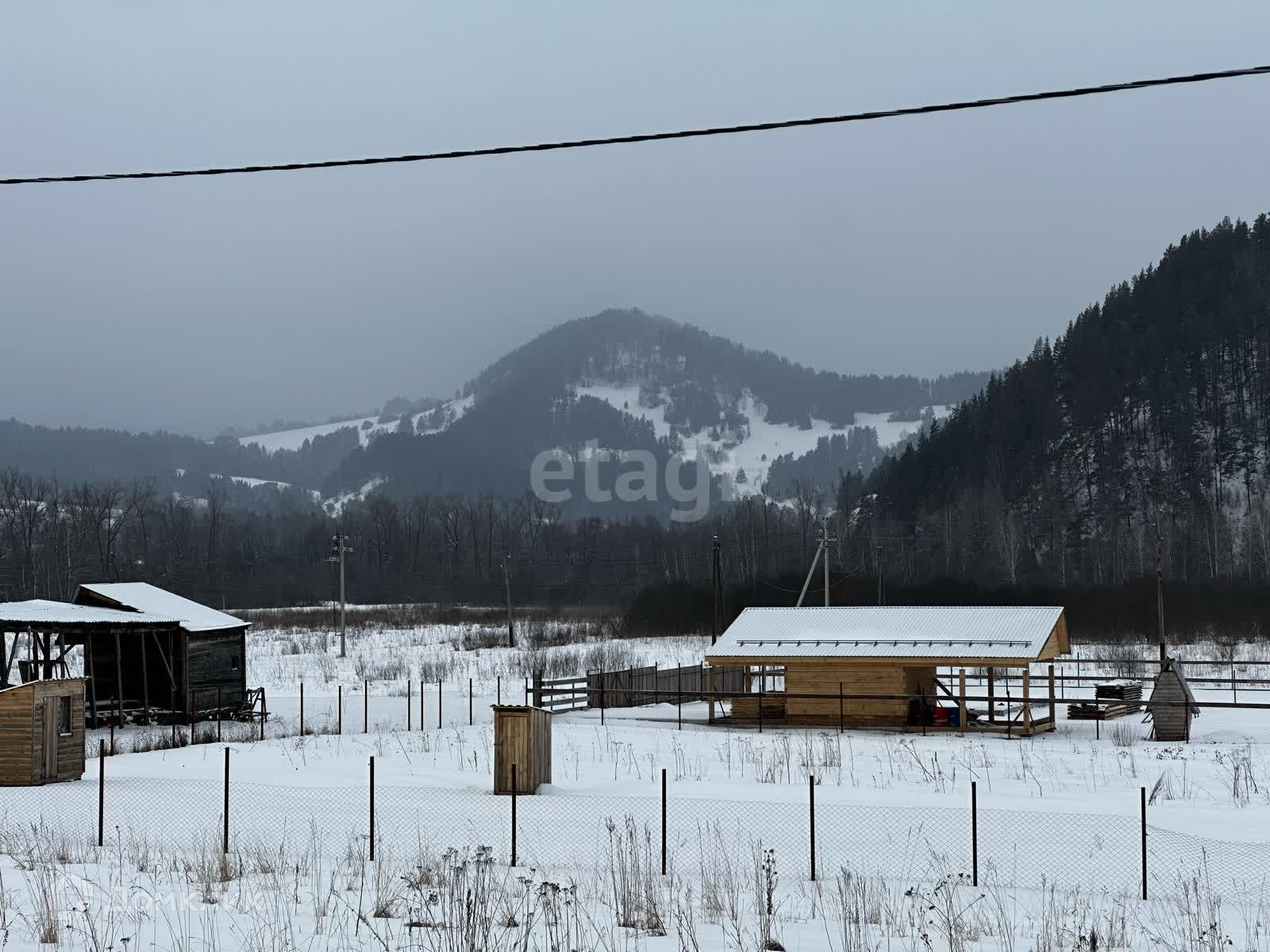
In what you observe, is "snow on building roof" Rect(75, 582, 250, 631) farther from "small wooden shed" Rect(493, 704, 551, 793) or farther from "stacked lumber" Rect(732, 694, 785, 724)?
"small wooden shed" Rect(493, 704, 551, 793)

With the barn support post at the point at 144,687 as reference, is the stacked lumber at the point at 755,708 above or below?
below

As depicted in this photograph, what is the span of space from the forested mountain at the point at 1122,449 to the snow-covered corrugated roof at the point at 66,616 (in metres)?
96.3

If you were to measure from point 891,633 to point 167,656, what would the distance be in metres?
22.2

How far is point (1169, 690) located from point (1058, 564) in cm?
10607

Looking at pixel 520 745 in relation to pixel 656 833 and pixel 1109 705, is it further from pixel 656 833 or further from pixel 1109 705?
pixel 1109 705

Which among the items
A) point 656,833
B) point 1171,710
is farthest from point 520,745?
point 1171,710

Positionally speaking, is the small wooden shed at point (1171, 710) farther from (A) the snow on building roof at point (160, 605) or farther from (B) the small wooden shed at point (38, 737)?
(A) the snow on building roof at point (160, 605)

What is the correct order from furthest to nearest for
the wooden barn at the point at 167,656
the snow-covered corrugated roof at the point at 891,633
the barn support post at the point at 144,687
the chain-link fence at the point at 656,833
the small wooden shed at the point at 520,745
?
A: the wooden barn at the point at 167,656 → the barn support post at the point at 144,687 → the snow-covered corrugated roof at the point at 891,633 → the small wooden shed at the point at 520,745 → the chain-link fence at the point at 656,833

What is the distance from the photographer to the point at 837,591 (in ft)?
326

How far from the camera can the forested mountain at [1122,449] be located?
435 feet

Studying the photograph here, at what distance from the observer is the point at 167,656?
42406 millimetres

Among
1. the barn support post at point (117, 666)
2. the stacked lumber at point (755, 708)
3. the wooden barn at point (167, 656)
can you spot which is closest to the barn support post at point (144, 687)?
the wooden barn at point (167, 656)

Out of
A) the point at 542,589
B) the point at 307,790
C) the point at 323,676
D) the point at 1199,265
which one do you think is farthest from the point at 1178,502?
the point at 307,790

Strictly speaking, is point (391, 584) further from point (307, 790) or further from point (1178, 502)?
point (307, 790)
